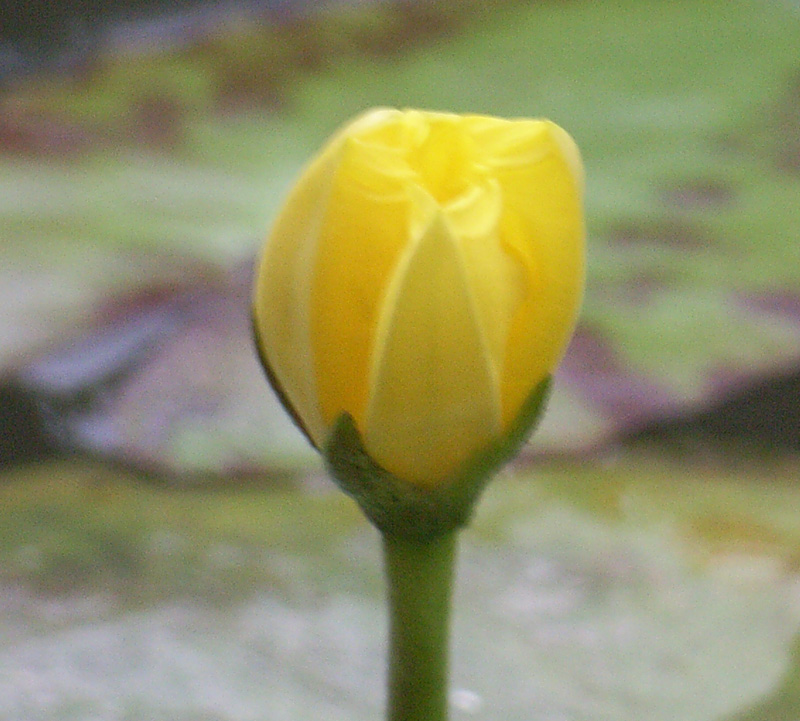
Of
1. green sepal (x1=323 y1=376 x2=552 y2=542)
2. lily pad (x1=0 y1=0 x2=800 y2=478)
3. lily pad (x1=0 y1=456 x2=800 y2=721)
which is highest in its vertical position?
green sepal (x1=323 y1=376 x2=552 y2=542)

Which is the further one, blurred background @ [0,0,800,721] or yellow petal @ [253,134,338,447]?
blurred background @ [0,0,800,721]

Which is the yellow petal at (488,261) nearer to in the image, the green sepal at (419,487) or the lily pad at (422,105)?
the green sepal at (419,487)

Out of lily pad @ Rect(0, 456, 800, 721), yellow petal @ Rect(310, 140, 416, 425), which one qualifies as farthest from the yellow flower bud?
lily pad @ Rect(0, 456, 800, 721)

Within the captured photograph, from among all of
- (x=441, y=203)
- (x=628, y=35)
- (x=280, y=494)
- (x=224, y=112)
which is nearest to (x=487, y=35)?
(x=628, y=35)

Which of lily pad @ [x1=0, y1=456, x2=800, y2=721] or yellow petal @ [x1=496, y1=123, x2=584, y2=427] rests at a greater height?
yellow petal @ [x1=496, y1=123, x2=584, y2=427]

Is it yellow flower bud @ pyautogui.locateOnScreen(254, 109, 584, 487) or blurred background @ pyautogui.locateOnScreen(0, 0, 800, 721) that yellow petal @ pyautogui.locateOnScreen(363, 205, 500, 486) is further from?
blurred background @ pyautogui.locateOnScreen(0, 0, 800, 721)

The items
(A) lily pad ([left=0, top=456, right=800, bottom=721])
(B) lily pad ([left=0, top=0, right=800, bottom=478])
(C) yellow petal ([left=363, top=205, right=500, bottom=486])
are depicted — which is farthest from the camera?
(B) lily pad ([left=0, top=0, right=800, bottom=478])

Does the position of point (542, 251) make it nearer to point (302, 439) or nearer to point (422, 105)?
point (302, 439)
